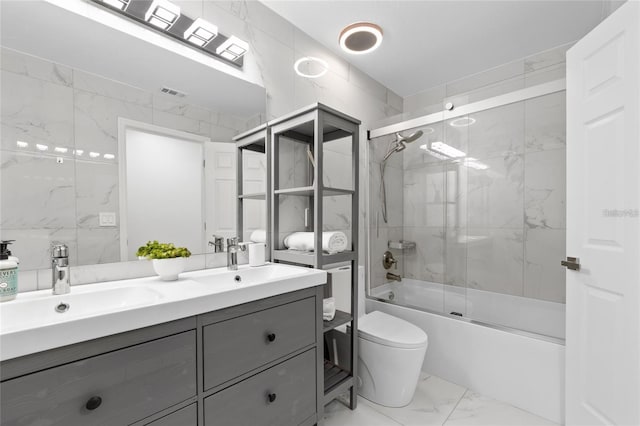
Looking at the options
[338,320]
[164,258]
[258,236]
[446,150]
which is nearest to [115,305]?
[164,258]

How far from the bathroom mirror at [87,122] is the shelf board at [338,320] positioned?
79 centimetres

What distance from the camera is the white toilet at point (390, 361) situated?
167cm

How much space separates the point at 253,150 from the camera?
5.87 ft

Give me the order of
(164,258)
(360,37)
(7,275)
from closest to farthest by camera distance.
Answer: (7,275) → (164,258) → (360,37)

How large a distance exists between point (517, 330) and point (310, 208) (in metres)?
1.54

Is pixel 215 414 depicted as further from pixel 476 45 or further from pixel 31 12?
pixel 476 45

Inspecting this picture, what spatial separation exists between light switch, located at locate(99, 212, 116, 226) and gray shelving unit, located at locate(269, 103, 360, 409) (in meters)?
0.81

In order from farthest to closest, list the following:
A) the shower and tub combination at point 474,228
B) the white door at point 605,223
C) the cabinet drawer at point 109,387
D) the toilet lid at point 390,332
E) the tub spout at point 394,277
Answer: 1. the tub spout at point 394,277
2. the shower and tub combination at point 474,228
3. the toilet lid at point 390,332
4. the white door at point 605,223
5. the cabinet drawer at point 109,387

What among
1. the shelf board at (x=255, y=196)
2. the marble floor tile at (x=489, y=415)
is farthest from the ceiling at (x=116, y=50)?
the marble floor tile at (x=489, y=415)

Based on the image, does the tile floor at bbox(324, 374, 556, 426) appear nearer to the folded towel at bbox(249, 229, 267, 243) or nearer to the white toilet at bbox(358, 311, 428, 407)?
the white toilet at bbox(358, 311, 428, 407)

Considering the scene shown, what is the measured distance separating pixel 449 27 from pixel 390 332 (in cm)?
218

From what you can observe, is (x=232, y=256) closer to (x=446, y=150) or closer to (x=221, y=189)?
(x=221, y=189)

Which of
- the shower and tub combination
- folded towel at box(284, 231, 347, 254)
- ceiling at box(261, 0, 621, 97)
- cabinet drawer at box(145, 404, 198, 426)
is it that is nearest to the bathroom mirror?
folded towel at box(284, 231, 347, 254)

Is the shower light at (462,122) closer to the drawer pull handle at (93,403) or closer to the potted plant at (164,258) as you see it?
the potted plant at (164,258)
